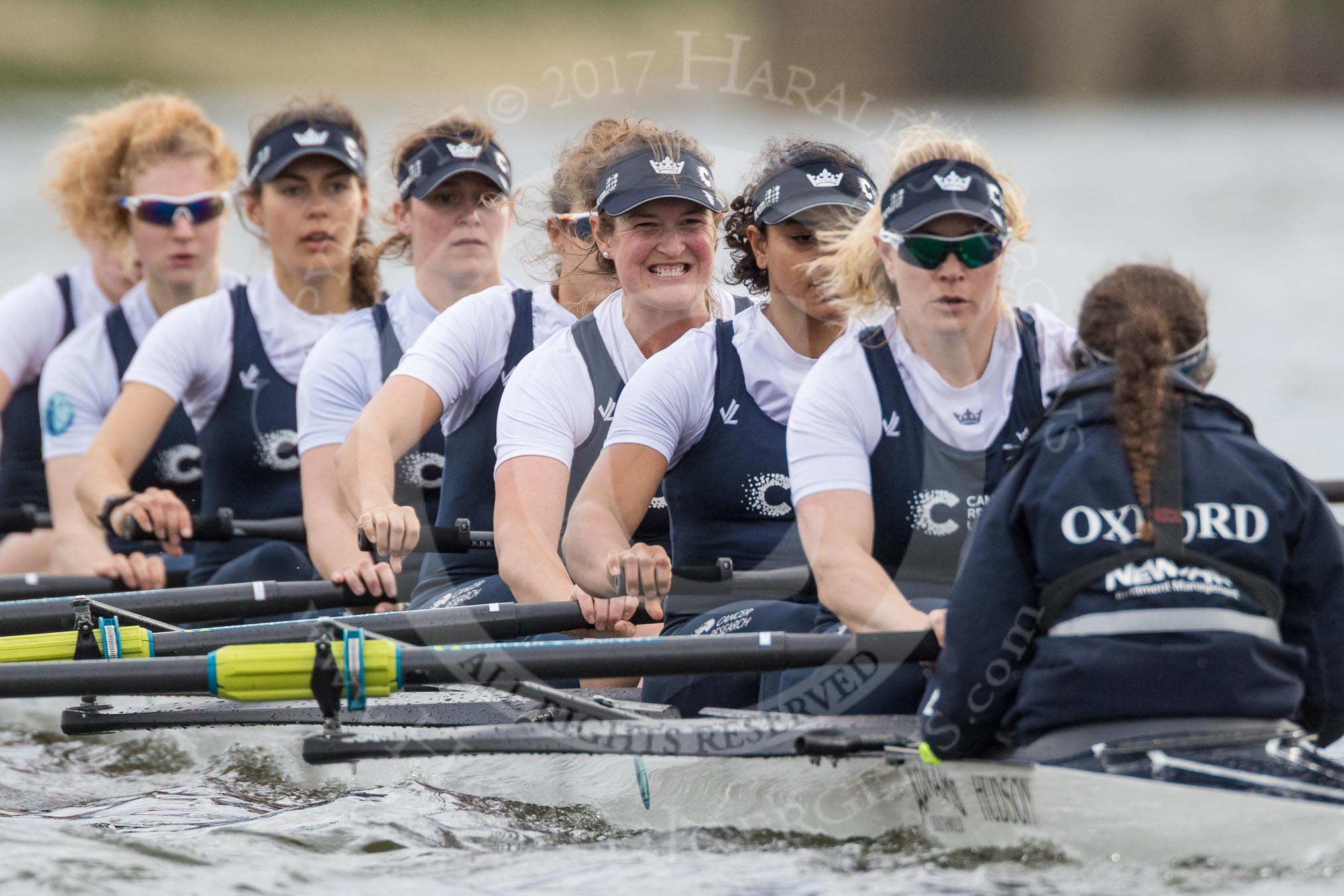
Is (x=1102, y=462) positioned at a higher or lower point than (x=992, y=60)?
lower

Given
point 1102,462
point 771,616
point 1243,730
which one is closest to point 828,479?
point 771,616

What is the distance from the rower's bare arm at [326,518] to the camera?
16.1 ft

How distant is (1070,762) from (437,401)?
2241 mm

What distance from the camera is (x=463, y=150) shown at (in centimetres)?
485

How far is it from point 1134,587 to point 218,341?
3.60 meters

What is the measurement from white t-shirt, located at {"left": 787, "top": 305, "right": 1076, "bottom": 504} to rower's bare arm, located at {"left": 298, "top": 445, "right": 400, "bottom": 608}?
178 centimetres

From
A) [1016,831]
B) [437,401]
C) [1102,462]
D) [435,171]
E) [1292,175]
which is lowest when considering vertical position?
[1016,831]

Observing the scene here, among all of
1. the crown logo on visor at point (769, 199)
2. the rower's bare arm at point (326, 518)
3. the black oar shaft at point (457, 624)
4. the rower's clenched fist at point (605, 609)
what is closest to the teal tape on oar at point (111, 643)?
the black oar shaft at point (457, 624)

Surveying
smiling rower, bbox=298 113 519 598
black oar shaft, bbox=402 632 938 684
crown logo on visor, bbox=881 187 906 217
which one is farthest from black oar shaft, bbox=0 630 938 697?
smiling rower, bbox=298 113 519 598

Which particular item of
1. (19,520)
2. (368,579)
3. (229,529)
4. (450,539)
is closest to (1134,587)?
(450,539)

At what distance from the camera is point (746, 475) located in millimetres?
3939

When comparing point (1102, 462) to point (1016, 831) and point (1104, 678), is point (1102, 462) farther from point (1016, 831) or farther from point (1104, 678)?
point (1016, 831)

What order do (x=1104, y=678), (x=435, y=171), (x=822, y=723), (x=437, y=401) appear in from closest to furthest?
(x=1104, y=678) < (x=822, y=723) < (x=437, y=401) < (x=435, y=171)

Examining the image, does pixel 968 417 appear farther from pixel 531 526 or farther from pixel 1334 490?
pixel 1334 490
